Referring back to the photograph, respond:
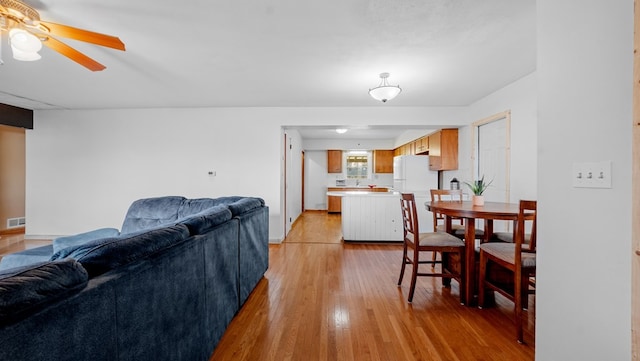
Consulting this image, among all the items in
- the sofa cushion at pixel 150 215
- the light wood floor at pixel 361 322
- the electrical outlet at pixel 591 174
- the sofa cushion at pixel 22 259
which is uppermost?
the electrical outlet at pixel 591 174

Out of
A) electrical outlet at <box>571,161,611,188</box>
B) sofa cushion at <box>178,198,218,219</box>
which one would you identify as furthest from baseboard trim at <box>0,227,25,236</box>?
electrical outlet at <box>571,161,611,188</box>

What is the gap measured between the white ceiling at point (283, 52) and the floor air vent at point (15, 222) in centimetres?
261

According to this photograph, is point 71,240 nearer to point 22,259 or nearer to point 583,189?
point 22,259

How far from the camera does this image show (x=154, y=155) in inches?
188

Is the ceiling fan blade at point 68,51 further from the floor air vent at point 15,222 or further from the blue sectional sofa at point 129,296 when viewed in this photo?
the floor air vent at point 15,222

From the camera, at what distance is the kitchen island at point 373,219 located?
4.53m

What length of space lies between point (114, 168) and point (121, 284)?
491cm

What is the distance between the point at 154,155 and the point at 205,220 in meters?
3.81

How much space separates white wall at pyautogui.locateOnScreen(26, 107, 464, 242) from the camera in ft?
15.2

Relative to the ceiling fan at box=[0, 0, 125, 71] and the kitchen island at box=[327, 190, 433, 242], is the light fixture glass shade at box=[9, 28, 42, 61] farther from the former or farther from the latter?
the kitchen island at box=[327, 190, 433, 242]

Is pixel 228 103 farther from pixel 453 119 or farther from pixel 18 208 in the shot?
pixel 18 208

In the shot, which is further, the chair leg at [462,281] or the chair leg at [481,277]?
the chair leg at [462,281]

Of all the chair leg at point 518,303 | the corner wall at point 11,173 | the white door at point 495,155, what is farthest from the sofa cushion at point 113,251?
the corner wall at point 11,173

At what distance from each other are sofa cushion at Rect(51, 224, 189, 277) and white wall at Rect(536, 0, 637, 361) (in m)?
1.84
